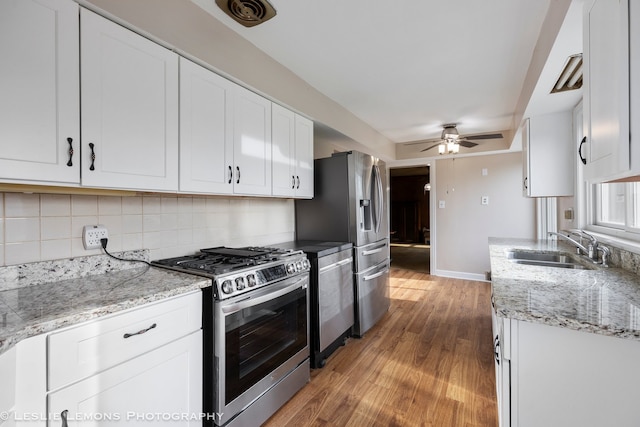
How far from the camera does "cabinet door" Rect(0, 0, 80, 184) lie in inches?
41.1

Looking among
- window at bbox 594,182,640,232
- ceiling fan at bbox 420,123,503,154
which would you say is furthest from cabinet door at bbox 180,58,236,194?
ceiling fan at bbox 420,123,503,154

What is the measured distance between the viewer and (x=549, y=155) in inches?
101

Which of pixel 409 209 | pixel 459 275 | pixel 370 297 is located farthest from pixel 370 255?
pixel 409 209

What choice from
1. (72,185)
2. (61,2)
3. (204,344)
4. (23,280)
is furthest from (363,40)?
(23,280)

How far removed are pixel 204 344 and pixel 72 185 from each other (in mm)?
918

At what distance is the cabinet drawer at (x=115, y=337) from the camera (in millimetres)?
949

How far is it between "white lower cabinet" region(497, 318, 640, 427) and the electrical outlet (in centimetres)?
192

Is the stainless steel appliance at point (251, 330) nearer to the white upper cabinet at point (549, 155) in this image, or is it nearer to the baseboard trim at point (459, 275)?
the white upper cabinet at point (549, 155)

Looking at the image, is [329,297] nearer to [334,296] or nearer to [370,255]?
[334,296]

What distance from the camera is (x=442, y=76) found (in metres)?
2.60

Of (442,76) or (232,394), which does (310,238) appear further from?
(442,76)

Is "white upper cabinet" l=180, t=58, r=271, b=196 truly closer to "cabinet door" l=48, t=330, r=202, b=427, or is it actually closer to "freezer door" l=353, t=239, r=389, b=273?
"cabinet door" l=48, t=330, r=202, b=427

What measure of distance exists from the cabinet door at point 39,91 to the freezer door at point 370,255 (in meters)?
2.15

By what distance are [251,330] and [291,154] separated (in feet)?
4.81
